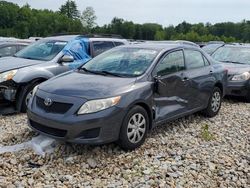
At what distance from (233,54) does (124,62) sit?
5656 millimetres

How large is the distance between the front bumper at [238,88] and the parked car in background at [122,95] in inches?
95.6

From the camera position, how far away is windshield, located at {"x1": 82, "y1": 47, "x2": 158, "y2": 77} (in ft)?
19.3

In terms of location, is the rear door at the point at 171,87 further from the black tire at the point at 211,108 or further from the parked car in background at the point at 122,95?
the black tire at the point at 211,108

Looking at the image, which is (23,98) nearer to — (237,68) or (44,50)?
(44,50)

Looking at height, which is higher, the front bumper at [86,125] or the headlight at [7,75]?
the headlight at [7,75]

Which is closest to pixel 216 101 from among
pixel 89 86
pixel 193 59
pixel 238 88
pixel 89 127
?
pixel 193 59

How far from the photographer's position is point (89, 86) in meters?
5.33

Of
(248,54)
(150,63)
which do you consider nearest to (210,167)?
(150,63)

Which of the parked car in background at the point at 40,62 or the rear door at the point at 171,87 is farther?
the parked car in background at the point at 40,62

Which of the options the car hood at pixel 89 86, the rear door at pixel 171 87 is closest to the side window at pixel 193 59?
the rear door at pixel 171 87

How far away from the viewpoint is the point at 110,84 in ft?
17.6

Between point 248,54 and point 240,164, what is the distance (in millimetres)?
6075

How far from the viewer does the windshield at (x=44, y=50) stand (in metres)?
8.40

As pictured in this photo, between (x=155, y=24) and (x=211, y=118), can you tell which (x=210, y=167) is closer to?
(x=211, y=118)
